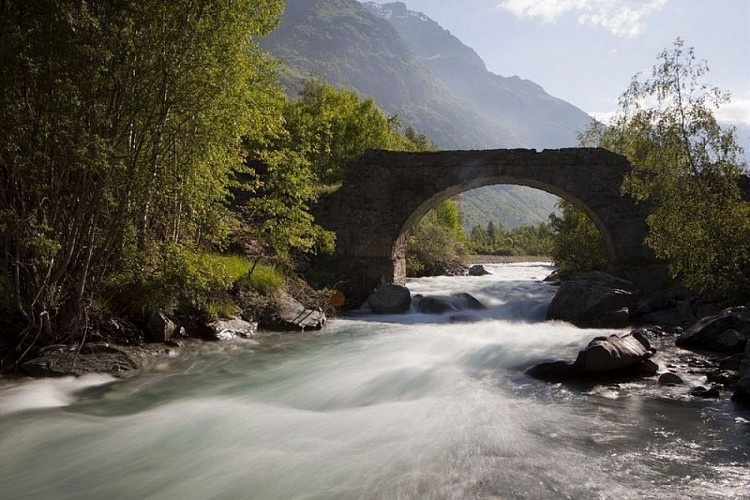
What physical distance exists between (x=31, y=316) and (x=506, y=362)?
7.51 meters

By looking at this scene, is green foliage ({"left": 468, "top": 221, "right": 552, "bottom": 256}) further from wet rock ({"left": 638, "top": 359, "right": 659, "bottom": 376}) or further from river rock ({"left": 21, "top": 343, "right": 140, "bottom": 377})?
river rock ({"left": 21, "top": 343, "right": 140, "bottom": 377})

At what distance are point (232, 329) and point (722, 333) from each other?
9.45 meters

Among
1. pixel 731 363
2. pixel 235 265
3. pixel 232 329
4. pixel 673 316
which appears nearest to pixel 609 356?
pixel 731 363

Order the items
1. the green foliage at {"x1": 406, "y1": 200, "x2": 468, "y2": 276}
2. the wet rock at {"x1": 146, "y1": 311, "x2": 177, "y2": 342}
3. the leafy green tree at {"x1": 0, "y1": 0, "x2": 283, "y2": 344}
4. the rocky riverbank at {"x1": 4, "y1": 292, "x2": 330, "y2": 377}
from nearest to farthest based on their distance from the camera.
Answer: the leafy green tree at {"x1": 0, "y1": 0, "x2": 283, "y2": 344}, the rocky riverbank at {"x1": 4, "y1": 292, "x2": 330, "y2": 377}, the wet rock at {"x1": 146, "y1": 311, "x2": 177, "y2": 342}, the green foliage at {"x1": 406, "y1": 200, "x2": 468, "y2": 276}

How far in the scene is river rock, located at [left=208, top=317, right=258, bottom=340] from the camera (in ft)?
30.8

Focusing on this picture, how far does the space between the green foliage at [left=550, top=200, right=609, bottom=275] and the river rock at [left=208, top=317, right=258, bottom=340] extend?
15.1 m

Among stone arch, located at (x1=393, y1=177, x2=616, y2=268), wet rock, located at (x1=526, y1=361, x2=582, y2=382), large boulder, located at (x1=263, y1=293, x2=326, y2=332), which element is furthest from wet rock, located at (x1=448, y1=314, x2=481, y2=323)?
wet rock, located at (x1=526, y1=361, x2=582, y2=382)

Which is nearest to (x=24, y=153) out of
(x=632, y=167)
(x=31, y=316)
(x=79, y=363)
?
(x=31, y=316)

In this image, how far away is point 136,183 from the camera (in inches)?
264

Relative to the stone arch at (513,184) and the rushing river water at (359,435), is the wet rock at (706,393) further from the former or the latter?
the stone arch at (513,184)

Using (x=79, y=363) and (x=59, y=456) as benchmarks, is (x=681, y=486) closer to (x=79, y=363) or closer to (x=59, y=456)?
(x=59, y=456)

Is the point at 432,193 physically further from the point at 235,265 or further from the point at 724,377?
the point at 724,377

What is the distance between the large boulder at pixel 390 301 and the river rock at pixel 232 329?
5.12 m

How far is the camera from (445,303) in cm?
1546
